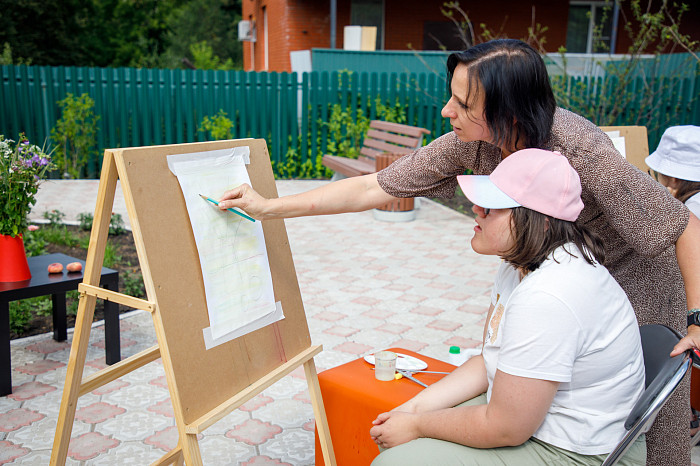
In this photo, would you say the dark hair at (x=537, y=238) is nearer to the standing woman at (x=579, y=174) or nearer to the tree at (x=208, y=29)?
the standing woman at (x=579, y=174)

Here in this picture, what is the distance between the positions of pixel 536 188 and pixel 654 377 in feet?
2.33

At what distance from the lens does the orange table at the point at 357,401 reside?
231cm

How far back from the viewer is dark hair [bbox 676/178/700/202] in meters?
2.82

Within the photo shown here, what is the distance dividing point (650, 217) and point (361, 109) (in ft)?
30.7

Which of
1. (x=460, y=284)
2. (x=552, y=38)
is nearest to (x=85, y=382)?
(x=460, y=284)

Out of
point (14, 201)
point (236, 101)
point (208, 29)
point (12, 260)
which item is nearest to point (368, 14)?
point (236, 101)

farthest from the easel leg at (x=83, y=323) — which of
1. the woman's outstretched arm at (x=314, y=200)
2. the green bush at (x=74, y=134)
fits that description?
the green bush at (x=74, y=134)

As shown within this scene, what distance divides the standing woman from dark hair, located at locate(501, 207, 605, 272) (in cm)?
31

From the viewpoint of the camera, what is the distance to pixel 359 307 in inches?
196

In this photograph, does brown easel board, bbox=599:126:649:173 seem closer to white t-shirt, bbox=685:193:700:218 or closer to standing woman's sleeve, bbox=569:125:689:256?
white t-shirt, bbox=685:193:700:218

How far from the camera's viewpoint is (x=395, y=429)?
1.93 m

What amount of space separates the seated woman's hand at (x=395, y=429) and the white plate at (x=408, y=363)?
1.75 feet

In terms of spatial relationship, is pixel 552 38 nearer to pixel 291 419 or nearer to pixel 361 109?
pixel 361 109

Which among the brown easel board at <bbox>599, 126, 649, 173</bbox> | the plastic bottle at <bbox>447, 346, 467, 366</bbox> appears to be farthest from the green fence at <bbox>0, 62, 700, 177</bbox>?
the plastic bottle at <bbox>447, 346, 467, 366</bbox>
